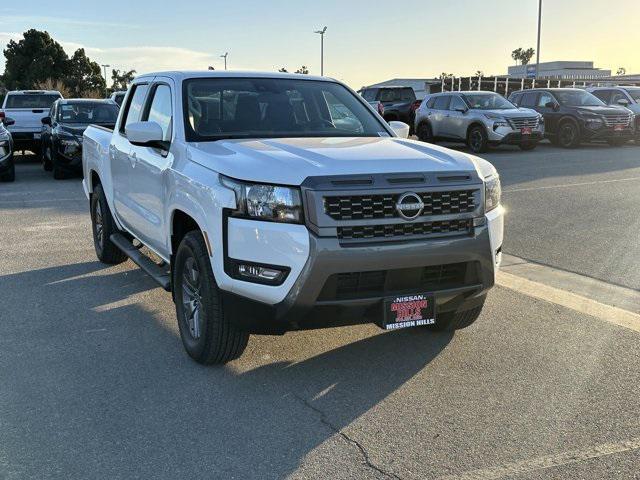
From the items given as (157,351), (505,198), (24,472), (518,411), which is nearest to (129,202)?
(157,351)

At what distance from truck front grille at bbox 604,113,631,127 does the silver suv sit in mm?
2185

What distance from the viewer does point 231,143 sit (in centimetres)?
441

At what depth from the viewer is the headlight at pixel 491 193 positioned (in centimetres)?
413

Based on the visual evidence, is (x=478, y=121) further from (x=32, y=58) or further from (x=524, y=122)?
(x=32, y=58)

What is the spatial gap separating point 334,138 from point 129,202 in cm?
203

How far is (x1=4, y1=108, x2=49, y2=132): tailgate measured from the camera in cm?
1842

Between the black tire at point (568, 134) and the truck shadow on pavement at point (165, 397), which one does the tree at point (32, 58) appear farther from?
the truck shadow on pavement at point (165, 397)

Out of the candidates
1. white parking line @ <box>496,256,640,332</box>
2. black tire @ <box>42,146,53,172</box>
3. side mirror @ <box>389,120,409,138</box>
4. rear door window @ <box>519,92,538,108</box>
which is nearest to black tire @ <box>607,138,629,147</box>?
rear door window @ <box>519,92,538,108</box>

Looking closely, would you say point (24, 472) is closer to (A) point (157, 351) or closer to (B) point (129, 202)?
(A) point (157, 351)

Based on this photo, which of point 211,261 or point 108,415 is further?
point 211,261

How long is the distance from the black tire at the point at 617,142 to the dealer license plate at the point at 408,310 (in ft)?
62.0

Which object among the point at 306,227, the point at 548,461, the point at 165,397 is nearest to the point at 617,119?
the point at 306,227

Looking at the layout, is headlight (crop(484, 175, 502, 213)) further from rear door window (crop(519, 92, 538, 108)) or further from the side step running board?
rear door window (crop(519, 92, 538, 108))

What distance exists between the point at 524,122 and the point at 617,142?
436 cm
